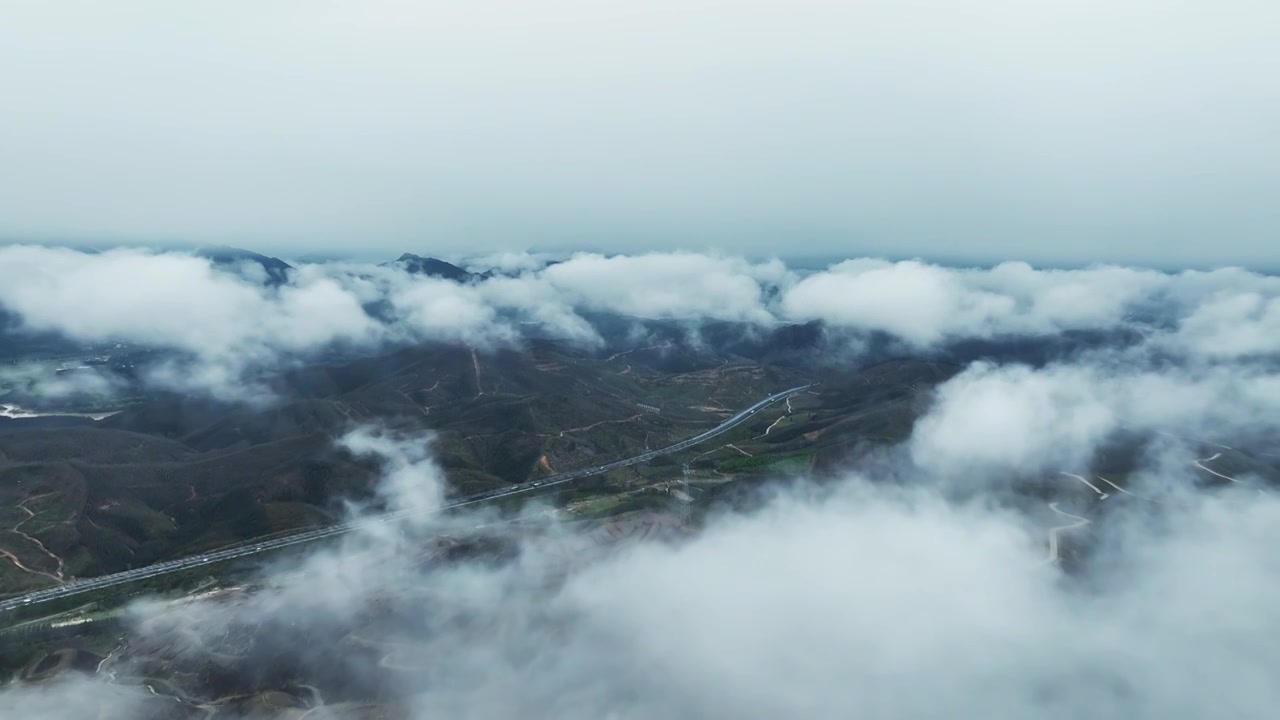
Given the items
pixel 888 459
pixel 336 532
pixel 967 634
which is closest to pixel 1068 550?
pixel 967 634

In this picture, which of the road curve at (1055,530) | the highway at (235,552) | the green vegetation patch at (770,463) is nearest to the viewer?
the road curve at (1055,530)

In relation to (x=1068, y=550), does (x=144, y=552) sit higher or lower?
lower

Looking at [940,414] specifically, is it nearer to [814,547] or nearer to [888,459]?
[888,459]

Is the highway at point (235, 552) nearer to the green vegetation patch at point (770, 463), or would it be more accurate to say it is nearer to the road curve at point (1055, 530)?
the green vegetation patch at point (770, 463)

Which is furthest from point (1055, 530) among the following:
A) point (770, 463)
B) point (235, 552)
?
point (235, 552)

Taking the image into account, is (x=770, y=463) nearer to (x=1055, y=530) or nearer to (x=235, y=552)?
(x=1055, y=530)

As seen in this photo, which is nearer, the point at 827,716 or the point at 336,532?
the point at 827,716

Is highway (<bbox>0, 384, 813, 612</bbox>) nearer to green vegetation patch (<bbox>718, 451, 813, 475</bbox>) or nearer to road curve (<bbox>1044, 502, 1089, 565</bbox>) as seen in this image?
green vegetation patch (<bbox>718, 451, 813, 475</bbox>)

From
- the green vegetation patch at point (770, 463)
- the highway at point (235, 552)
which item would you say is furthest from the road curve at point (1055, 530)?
the highway at point (235, 552)

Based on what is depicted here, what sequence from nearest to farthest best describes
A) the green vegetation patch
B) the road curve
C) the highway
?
1. the road curve
2. the highway
3. the green vegetation patch

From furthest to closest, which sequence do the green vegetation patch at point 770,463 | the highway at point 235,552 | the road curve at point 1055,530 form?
the green vegetation patch at point 770,463, the highway at point 235,552, the road curve at point 1055,530

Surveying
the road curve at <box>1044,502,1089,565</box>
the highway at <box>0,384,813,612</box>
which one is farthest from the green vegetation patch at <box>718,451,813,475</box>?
the road curve at <box>1044,502,1089,565</box>
